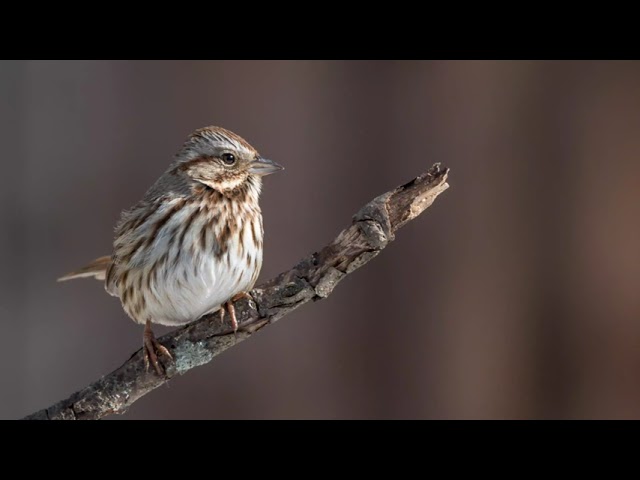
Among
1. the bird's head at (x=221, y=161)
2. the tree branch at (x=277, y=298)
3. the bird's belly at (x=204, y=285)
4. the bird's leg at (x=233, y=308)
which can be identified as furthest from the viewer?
the bird's head at (x=221, y=161)

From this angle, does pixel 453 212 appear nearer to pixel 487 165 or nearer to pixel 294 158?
pixel 487 165

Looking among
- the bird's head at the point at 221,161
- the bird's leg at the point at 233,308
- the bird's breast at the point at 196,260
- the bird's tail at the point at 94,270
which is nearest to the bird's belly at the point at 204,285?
the bird's breast at the point at 196,260

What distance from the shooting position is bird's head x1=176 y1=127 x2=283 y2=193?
3.51m

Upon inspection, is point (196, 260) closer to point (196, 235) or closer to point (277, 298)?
point (196, 235)

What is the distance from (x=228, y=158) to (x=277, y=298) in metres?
0.73

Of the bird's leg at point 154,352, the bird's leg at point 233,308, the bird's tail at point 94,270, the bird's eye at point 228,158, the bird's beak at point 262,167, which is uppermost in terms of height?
the bird's eye at point 228,158

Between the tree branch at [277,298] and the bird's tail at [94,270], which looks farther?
the bird's tail at [94,270]

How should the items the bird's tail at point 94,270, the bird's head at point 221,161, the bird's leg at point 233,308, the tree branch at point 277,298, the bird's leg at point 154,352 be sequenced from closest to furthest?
the tree branch at point 277,298 < the bird's leg at point 233,308 < the bird's leg at point 154,352 < the bird's head at point 221,161 < the bird's tail at point 94,270

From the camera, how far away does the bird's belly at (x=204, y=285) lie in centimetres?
338

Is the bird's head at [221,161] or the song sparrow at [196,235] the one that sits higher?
the bird's head at [221,161]

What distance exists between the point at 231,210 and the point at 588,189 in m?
3.12

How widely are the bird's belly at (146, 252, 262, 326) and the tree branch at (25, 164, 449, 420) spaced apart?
0.17 metres

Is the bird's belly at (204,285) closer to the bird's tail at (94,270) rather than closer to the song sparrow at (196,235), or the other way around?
the song sparrow at (196,235)

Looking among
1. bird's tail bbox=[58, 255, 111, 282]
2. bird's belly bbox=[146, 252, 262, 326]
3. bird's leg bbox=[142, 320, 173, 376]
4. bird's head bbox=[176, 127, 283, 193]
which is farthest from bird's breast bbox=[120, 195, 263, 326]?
bird's tail bbox=[58, 255, 111, 282]
